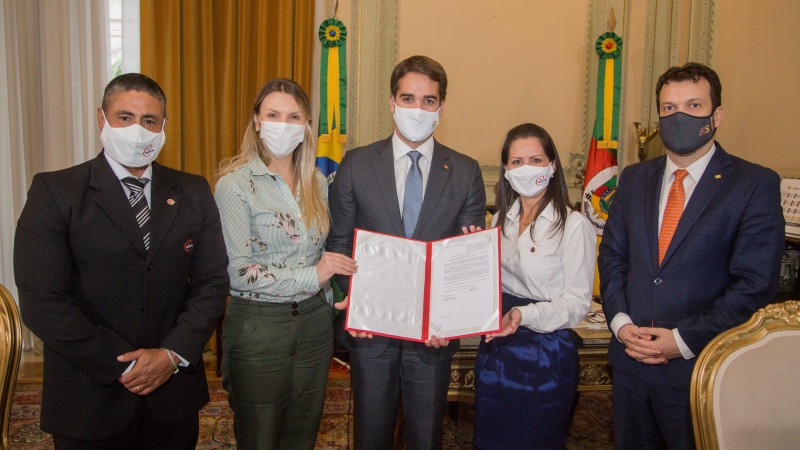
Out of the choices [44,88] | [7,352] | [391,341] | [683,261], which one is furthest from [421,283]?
[44,88]

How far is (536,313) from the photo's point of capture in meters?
1.86

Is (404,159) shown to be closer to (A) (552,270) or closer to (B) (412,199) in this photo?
(B) (412,199)

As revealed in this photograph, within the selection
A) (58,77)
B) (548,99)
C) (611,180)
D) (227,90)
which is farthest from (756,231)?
(58,77)

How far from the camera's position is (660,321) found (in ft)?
5.86

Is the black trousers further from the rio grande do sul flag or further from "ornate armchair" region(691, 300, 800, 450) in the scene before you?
the rio grande do sul flag

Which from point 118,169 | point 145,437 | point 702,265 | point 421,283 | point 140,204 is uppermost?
point 118,169

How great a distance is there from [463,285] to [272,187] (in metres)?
0.73

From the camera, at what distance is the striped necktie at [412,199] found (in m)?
1.99

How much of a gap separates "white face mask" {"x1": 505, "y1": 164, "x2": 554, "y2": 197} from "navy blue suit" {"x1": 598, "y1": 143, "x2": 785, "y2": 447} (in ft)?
1.00

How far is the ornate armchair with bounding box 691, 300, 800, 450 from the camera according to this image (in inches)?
55.2

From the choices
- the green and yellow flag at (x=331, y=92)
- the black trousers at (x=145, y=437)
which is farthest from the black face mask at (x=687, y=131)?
the green and yellow flag at (x=331, y=92)

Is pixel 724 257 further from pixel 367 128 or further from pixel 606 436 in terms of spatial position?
pixel 367 128

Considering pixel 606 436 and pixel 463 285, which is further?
pixel 606 436

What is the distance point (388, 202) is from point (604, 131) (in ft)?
9.15
